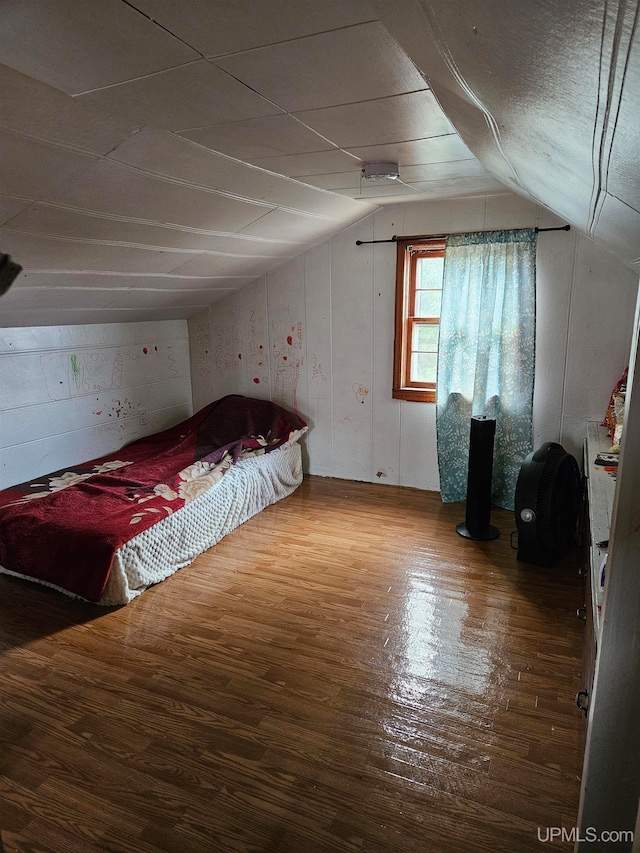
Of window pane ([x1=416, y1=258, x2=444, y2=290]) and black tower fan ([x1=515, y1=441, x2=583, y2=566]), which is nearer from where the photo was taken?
black tower fan ([x1=515, y1=441, x2=583, y2=566])

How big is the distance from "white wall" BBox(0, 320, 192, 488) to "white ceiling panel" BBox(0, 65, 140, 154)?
2.05 meters

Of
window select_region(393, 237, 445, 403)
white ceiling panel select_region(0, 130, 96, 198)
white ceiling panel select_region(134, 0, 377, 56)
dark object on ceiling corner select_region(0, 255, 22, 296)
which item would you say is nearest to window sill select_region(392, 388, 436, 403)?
window select_region(393, 237, 445, 403)

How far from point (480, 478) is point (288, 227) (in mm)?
2034

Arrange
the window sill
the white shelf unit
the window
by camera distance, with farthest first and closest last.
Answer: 1. the window sill
2. the window
3. the white shelf unit

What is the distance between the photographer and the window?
4.03 meters

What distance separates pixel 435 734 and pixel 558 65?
2.02 m

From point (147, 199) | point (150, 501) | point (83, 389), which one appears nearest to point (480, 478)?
point (150, 501)

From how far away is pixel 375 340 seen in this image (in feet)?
13.9

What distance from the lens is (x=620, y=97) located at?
51cm

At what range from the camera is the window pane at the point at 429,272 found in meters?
4.06

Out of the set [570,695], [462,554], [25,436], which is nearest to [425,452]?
[462,554]

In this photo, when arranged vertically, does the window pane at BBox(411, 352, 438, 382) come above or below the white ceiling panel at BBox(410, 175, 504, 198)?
below

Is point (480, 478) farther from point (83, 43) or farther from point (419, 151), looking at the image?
point (83, 43)

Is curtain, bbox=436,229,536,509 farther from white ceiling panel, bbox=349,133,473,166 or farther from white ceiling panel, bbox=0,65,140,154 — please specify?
white ceiling panel, bbox=0,65,140,154
